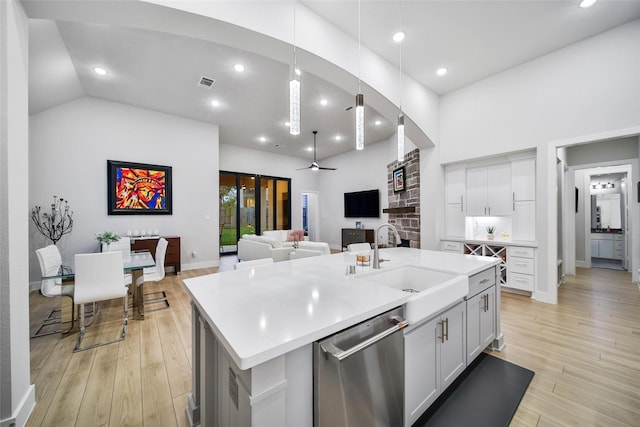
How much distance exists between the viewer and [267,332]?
31.9 inches

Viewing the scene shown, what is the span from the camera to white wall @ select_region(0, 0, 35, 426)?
4.38 ft

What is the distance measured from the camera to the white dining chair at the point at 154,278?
9.49 feet

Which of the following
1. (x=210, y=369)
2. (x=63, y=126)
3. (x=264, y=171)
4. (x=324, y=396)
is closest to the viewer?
(x=324, y=396)

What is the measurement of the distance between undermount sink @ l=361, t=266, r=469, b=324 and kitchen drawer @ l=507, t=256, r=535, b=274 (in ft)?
9.04

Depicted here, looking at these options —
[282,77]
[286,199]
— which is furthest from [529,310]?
[286,199]

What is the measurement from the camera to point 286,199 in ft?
27.1

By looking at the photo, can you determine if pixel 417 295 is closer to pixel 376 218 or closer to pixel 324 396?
pixel 324 396

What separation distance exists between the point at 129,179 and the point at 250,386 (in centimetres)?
546

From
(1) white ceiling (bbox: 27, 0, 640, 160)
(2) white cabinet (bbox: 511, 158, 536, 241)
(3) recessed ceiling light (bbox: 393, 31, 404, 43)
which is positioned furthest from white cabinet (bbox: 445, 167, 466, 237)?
(3) recessed ceiling light (bbox: 393, 31, 404, 43)

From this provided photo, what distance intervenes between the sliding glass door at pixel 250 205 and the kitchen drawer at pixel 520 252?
602 centimetres

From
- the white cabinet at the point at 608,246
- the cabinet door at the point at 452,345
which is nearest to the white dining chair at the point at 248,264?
the cabinet door at the point at 452,345

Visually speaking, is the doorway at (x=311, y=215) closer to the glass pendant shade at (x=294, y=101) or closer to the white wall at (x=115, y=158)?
the white wall at (x=115, y=158)

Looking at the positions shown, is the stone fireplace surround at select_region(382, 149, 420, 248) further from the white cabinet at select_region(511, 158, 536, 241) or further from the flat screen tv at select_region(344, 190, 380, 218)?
the flat screen tv at select_region(344, 190, 380, 218)

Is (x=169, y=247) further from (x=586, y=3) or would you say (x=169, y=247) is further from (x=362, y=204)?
(x=586, y=3)
